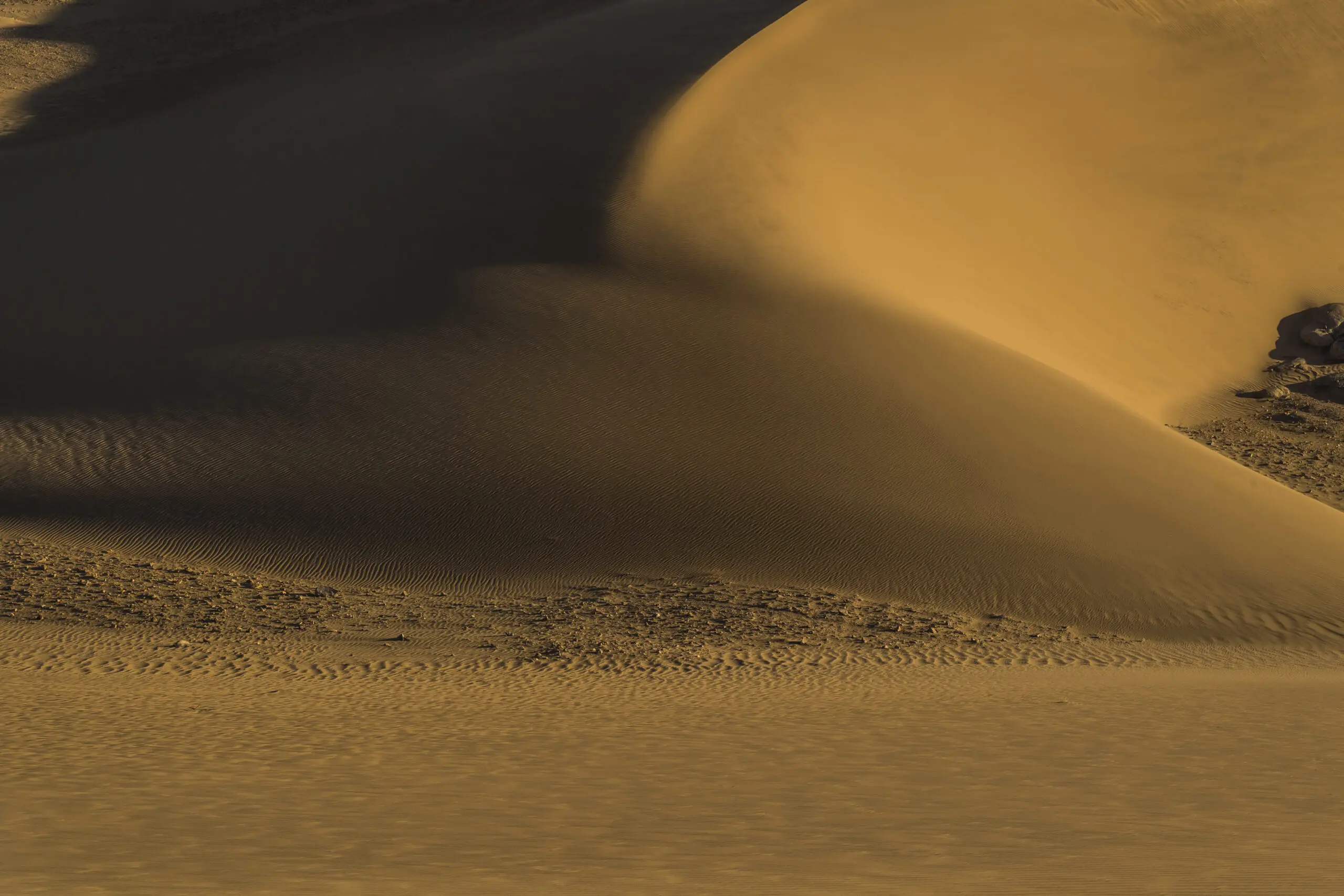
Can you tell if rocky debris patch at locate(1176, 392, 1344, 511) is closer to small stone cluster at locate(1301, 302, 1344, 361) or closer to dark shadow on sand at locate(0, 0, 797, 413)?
small stone cluster at locate(1301, 302, 1344, 361)

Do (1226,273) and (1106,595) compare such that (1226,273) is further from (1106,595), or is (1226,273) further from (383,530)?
(383,530)

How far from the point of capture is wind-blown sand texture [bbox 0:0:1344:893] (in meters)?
7.39

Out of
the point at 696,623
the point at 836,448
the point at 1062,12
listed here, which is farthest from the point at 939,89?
the point at 696,623

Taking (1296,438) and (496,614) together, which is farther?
(1296,438)

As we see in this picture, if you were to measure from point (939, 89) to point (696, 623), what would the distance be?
17802 mm

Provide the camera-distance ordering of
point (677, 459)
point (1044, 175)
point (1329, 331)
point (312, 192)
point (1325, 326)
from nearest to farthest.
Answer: point (677, 459) < point (312, 192) < point (1329, 331) < point (1325, 326) < point (1044, 175)

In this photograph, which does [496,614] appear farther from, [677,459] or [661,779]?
[661,779]

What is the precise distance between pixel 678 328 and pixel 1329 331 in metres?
14.0

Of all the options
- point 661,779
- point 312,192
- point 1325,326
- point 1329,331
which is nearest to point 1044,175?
point 1325,326

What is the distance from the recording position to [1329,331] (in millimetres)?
24953

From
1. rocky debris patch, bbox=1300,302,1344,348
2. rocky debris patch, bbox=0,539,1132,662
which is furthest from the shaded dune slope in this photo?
rocky debris patch, bbox=1300,302,1344,348

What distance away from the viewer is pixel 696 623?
509 inches

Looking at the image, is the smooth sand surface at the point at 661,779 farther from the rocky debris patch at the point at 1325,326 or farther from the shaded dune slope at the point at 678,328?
the rocky debris patch at the point at 1325,326

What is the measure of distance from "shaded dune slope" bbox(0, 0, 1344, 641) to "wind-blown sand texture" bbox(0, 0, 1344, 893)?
89 millimetres
